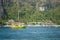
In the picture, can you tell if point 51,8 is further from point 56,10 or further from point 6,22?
point 6,22

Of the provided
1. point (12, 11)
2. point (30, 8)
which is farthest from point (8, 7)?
point (30, 8)

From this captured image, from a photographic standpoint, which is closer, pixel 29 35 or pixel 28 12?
pixel 29 35

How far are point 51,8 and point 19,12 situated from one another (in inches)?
224

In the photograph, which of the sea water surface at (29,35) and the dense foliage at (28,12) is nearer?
the sea water surface at (29,35)

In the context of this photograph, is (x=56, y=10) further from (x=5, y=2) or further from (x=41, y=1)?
(x=5, y=2)

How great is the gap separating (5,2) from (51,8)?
8016 mm

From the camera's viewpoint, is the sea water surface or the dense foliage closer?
the sea water surface

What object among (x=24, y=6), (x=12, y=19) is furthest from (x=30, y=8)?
(x=12, y=19)

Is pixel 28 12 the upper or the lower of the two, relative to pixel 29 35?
upper

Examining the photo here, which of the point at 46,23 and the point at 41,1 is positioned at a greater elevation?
the point at 41,1

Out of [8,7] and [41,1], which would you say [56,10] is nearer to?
[41,1]

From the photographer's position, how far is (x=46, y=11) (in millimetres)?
40719

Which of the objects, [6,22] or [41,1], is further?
[41,1]

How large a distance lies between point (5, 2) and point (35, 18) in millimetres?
5880
